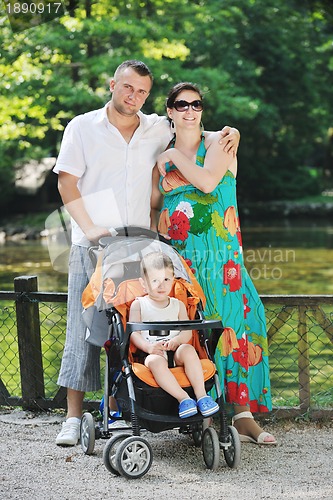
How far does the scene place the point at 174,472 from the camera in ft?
13.6

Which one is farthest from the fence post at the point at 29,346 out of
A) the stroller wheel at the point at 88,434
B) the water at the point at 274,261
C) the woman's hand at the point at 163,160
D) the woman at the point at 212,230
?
the water at the point at 274,261

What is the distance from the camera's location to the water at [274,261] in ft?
42.5

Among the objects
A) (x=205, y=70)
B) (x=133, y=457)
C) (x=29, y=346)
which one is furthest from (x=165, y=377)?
(x=205, y=70)

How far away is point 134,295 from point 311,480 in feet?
4.07

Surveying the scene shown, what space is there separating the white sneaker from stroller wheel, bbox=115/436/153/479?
0.70 meters

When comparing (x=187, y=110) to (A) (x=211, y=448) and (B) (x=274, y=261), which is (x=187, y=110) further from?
(B) (x=274, y=261)

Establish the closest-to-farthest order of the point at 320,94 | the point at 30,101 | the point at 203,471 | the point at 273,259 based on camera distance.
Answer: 1. the point at 203,471
2. the point at 273,259
3. the point at 30,101
4. the point at 320,94

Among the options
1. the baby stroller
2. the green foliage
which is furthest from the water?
the baby stroller

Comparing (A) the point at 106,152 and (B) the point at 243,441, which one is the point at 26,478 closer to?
(B) the point at 243,441

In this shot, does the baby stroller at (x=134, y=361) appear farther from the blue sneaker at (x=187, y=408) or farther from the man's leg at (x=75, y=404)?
the man's leg at (x=75, y=404)

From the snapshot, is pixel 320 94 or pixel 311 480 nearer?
pixel 311 480

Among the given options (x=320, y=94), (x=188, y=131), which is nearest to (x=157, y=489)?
(x=188, y=131)

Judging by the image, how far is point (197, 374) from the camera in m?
4.03

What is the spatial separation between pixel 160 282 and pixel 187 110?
0.98m
